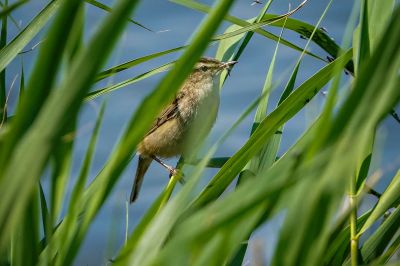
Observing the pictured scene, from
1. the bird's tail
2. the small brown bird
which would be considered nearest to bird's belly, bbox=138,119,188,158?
the small brown bird

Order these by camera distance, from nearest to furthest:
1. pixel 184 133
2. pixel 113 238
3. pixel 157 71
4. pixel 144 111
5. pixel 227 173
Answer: pixel 144 111, pixel 113 238, pixel 227 173, pixel 157 71, pixel 184 133

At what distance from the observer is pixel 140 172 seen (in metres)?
5.78

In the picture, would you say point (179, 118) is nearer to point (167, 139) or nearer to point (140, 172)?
point (167, 139)

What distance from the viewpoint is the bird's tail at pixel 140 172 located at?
564 centimetres

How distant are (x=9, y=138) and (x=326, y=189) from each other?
1.62 ft

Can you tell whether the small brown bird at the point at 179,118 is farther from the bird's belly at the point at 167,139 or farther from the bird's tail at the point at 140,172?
the bird's tail at the point at 140,172

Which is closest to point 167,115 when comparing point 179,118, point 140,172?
point 179,118

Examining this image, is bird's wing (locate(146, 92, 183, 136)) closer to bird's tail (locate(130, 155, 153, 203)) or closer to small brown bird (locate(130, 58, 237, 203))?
small brown bird (locate(130, 58, 237, 203))

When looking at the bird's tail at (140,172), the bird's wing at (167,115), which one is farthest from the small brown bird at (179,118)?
the bird's tail at (140,172)

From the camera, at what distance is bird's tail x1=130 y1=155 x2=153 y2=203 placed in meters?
5.64

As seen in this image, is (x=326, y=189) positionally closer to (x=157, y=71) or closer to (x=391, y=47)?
(x=391, y=47)

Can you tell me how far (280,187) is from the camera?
1127 mm

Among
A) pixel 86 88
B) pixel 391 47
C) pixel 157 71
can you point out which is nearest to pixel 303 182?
pixel 391 47

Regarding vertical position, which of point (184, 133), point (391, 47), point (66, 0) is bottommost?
point (184, 133)
